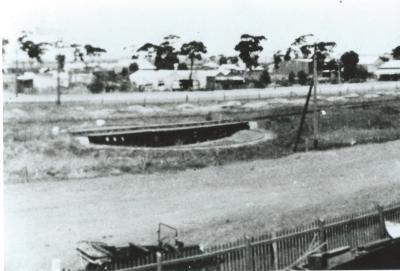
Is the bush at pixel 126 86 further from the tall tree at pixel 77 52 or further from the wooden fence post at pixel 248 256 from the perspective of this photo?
the wooden fence post at pixel 248 256

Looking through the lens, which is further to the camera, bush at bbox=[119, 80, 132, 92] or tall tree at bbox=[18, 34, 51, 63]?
bush at bbox=[119, 80, 132, 92]

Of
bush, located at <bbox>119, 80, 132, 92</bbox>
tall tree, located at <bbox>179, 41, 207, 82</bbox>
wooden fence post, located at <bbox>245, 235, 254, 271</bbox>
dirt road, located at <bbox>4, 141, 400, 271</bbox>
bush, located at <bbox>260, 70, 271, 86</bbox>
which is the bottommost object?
dirt road, located at <bbox>4, 141, 400, 271</bbox>

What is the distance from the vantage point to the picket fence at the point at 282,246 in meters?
14.2

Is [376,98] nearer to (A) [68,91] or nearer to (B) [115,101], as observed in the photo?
(B) [115,101]

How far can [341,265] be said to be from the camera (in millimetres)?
15445


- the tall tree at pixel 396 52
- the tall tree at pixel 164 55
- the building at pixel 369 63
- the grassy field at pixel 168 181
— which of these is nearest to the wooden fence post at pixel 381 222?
the grassy field at pixel 168 181

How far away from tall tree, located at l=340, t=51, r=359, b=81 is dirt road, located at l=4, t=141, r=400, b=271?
6.14m

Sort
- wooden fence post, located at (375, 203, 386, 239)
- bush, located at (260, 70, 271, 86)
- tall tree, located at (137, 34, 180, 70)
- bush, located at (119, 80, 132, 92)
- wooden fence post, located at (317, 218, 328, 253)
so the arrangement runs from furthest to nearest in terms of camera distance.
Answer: bush, located at (260, 70, 271, 86)
bush, located at (119, 80, 132, 92)
tall tree, located at (137, 34, 180, 70)
wooden fence post, located at (375, 203, 386, 239)
wooden fence post, located at (317, 218, 328, 253)

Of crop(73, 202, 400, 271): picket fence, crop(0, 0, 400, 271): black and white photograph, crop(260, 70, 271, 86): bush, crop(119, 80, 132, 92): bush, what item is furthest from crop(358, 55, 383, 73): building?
crop(73, 202, 400, 271): picket fence

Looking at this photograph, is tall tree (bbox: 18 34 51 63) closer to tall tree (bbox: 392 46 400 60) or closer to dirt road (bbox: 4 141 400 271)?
dirt road (bbox: 4 141 400 271)

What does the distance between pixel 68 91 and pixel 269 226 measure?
19.5 m

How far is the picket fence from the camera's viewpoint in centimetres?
1420

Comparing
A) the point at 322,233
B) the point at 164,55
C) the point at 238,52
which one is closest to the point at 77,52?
the point at 238,52

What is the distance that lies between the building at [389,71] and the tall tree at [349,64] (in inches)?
62.0
